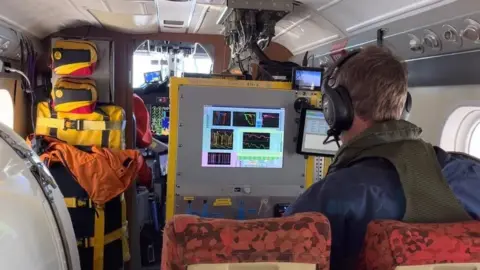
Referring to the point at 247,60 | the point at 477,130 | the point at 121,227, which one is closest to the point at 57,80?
the point at 121,227

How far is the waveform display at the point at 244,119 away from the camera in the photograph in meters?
3.35

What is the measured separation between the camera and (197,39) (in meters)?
6.88

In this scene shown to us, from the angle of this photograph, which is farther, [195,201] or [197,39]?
[197,39]

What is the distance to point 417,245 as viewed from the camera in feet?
4.99

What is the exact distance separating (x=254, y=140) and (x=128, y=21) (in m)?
3.13

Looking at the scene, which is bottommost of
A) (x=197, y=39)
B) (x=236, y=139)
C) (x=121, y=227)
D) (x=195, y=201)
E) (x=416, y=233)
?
(x=121, y=227)

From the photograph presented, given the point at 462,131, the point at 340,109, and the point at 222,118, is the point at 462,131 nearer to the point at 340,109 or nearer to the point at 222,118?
the point at 222,118

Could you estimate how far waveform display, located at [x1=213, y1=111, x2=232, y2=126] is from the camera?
3.33 metres

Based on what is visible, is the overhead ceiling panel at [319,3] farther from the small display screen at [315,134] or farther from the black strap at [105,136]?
the black strap at [105,136]

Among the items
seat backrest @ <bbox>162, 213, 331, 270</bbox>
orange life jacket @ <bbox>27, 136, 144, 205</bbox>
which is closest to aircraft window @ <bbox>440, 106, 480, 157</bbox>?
seat backrest @ <bbox>162, 213, 331, 270</bbox>

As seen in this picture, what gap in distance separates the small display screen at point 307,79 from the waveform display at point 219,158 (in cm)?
68

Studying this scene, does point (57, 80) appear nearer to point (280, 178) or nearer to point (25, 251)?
point (280, 178)

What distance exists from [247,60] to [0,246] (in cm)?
355

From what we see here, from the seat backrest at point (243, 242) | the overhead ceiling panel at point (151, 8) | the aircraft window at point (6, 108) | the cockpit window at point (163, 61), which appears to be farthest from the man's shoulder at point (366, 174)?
the cockpit window at point (163, 61)
